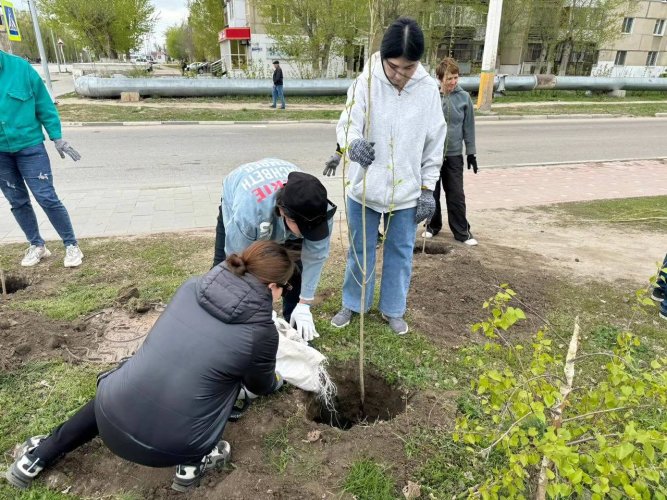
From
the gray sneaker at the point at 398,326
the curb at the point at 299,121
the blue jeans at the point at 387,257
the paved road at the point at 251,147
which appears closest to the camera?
the blue jeans at the point at 387,257

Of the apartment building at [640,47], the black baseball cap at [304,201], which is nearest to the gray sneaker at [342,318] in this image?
the black baseball cap at [304,201]

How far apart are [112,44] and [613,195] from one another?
3045cm

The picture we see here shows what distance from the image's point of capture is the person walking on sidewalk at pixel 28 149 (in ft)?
12.3

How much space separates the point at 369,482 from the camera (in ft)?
6.88

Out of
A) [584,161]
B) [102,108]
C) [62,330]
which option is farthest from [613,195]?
[102,108]

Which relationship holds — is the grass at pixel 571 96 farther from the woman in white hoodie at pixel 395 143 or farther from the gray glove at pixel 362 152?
the gray glove at pixel 362 152

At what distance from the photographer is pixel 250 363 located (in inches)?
72.6

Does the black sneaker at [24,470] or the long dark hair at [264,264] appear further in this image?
the black sneaker at [24,470]

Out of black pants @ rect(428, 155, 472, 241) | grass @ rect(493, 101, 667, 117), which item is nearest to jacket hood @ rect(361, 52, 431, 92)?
black pants @ rect(428, 155, 472, 241)

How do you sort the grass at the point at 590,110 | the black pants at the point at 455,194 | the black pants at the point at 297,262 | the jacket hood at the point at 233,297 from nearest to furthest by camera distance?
the jacket hood at the point at 233,297
the black pants at the point at 297,262
the black pants at the point at 455,194
the grass at the point at 590,110

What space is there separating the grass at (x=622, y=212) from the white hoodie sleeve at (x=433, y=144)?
3.70 m

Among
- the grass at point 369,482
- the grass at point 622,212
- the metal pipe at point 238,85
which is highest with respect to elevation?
the metal pipe at point 238,85

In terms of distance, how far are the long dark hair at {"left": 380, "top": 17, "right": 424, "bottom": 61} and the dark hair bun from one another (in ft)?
4.77

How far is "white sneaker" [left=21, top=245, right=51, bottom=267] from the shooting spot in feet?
13.7
